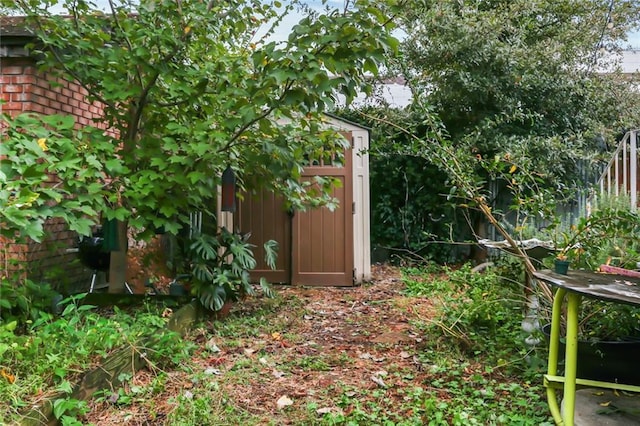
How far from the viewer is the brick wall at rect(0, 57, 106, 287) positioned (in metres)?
3.89

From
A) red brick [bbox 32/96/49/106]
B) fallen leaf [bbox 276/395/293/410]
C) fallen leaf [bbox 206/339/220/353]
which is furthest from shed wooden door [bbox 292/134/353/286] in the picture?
fallen leaf [bbox 276/395/293/410]

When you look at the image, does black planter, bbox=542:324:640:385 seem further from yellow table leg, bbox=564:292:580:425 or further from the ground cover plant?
yellow table leg, bbox=564:292:580:425

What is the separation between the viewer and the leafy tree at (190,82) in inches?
122

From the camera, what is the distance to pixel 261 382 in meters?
3.03

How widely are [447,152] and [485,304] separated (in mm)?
1192

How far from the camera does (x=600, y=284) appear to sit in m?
2.15

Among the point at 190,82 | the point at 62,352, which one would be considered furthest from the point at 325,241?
the point at 62,352

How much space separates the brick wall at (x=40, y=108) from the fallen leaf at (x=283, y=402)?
6.93ft

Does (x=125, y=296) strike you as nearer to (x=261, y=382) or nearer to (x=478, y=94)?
(x=261, y=382)

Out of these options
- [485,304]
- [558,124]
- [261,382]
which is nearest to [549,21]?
[558,124]

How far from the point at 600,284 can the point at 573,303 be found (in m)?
0.16

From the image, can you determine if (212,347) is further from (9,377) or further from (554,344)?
(554,344)

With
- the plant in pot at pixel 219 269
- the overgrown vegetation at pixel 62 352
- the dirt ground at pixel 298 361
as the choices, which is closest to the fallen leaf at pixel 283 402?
the dirt ground at pixel 298 361

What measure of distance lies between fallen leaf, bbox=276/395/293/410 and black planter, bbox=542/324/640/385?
5.43 ft
